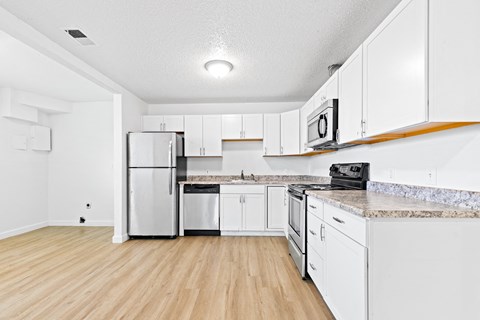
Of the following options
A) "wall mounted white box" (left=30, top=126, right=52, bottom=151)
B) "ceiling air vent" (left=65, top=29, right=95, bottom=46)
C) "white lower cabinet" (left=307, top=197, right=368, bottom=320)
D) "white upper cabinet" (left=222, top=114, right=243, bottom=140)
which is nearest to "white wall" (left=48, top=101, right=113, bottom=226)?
"wall mounted white box" (left=30, top=126, right=52, bottom=151)

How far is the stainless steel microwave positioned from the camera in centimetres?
251

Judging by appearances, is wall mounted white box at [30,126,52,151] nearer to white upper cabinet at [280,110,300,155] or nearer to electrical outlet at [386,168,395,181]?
white upper cabinet at [280,110,300,155]

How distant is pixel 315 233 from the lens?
2.22 meters

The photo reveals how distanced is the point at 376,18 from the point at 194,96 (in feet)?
9.86

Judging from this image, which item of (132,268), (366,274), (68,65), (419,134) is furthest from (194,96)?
(366,274)

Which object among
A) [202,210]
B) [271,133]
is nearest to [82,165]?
[202,210]

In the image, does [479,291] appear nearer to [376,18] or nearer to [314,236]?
[314,236]

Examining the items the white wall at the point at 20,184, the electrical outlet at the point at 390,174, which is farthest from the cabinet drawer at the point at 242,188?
the white wall at the point at 20,184

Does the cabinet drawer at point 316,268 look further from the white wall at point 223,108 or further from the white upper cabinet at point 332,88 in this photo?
the white wall at point 223,108

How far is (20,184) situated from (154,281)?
364cm

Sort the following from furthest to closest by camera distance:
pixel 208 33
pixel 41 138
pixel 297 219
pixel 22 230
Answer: pixel 41 138 < pixel 22 230 < pixel 297 219 < pixel 208 33

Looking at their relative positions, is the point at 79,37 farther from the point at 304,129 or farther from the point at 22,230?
the point at 22,230

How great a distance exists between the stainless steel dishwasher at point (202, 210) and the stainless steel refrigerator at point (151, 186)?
253 mm

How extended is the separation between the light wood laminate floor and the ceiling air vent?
2428 mm
